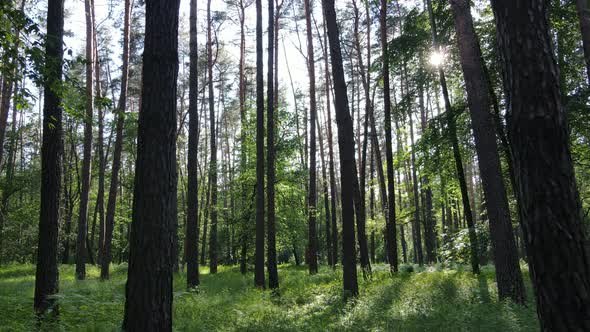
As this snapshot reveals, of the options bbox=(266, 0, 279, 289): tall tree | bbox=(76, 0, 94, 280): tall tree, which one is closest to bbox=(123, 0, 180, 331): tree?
bbox=(266, 0, 279, 289): tall tree

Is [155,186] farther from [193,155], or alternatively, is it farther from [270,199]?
[270,199]

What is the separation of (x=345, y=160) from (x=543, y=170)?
24.8ft

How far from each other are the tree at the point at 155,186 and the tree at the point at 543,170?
3.87 m

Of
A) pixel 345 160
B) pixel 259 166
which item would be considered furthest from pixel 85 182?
pixel 345 160

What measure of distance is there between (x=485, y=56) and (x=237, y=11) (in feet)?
55.4

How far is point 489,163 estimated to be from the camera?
9.28 m

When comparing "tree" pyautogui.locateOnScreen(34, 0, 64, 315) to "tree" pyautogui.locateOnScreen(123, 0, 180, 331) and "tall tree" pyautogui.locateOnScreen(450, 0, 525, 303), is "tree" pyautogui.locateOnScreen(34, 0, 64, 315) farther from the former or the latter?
"tall tree" pyautogui.locateOnScreen(450, 0, 525, 303)

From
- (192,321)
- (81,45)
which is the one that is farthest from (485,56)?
(81,45)

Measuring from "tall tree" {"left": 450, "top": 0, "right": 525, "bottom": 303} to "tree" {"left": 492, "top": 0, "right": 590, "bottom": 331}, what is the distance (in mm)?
6698

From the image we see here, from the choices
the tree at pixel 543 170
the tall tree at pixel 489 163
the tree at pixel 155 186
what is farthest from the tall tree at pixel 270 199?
the tree at pixel 543 170

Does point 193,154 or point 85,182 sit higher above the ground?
point 193,154

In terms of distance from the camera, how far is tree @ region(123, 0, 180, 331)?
4934 mm

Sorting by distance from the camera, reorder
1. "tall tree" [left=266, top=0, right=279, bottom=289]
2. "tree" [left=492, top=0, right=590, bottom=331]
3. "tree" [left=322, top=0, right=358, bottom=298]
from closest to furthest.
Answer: "tree" [left=492, top=0, right=590, bottom=331]
"tree" [left=322, top=0, right=358, bottom=298]
"tall tree" [left=266, top=0, right=279, bottom=289]

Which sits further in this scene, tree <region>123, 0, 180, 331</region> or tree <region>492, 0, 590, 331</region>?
tree <region>123, 0, 180, 331</region>
